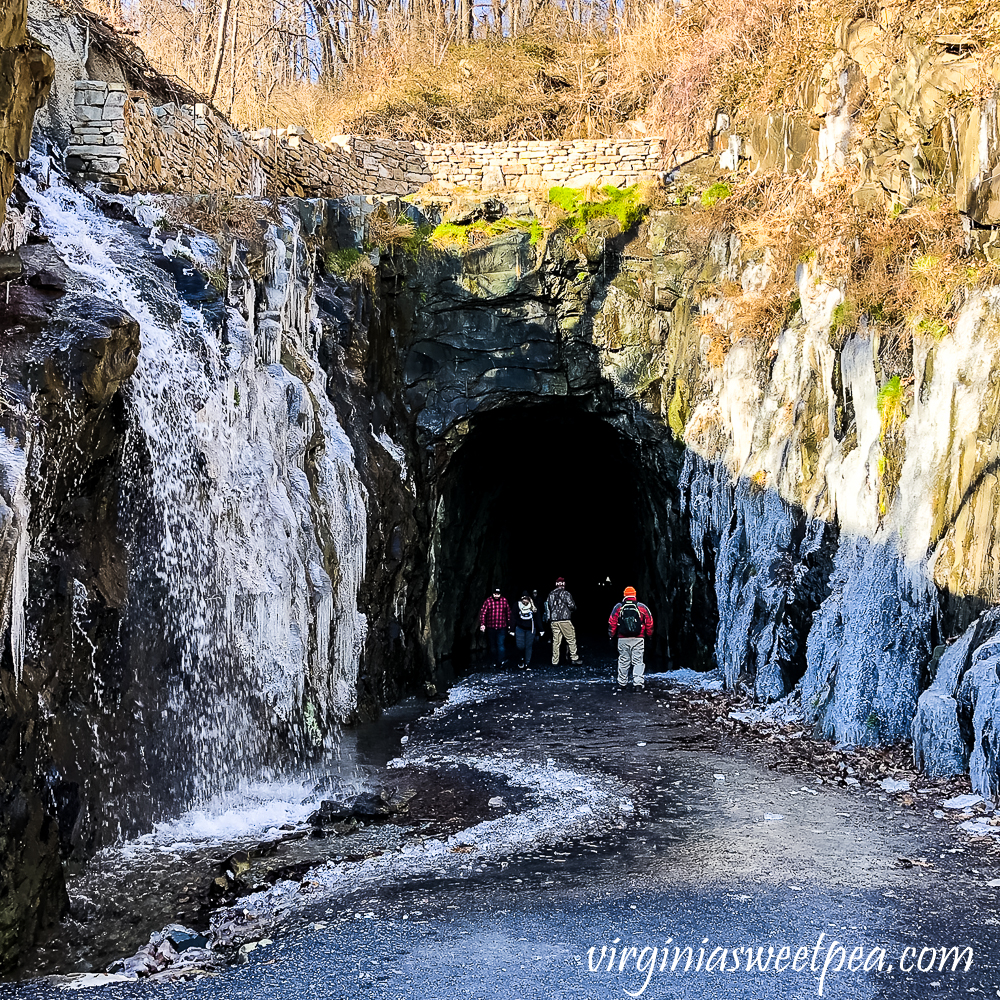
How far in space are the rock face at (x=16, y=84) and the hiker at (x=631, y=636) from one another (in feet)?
36.8

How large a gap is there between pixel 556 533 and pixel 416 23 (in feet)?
52.3

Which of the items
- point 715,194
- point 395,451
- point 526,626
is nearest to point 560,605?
point 526,626

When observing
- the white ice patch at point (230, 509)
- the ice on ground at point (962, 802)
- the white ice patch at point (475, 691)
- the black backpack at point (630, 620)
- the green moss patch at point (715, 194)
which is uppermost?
the green moss patch at point (715, 194)

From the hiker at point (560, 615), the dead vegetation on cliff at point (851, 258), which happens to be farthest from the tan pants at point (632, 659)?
the dead vegetation on cliff at point (851, 258)

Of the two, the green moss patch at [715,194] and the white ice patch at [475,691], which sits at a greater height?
the green moss patch at [715,194]

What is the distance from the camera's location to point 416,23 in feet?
86.9

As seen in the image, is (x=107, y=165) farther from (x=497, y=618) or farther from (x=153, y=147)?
(x=497, y=618)

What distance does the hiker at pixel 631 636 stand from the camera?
48.4 ft

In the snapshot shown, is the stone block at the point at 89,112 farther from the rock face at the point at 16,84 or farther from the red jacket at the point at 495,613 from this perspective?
the red jacket at the point at 495,613

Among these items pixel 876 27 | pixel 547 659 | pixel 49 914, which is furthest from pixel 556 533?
pixel 49 914

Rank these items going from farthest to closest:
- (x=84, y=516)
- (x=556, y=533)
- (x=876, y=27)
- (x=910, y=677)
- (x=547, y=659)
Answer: (x=556, y=533) → (x=547, y=659) → (x=876, y=27) → (x=910, y=677) → (x=84, y=516)

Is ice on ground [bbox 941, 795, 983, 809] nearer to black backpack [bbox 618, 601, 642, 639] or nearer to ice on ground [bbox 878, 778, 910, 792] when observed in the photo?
ice on ground [bbox 878, 778, 910, 792]

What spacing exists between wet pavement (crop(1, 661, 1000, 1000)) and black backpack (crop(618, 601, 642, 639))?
558cm

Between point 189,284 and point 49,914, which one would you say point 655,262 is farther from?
point 49,914
